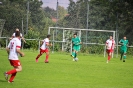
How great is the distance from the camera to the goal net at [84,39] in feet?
151

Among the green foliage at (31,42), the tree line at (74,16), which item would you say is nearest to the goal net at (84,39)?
the tree line at (74,16)

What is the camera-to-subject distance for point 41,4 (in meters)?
52.0

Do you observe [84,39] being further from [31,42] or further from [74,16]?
[31,42]

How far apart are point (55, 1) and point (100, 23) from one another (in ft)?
19.7

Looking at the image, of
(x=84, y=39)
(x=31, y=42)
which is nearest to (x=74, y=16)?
(x=84, y=39)

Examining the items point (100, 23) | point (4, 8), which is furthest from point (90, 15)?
point (4, 8)

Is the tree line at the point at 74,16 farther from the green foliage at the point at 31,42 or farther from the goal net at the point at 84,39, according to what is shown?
the goal net at the point at 84,39

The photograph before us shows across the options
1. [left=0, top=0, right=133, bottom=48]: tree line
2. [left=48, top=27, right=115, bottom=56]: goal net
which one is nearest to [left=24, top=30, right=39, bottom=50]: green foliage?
[left=0, top=0, right=133, bottom=48]: tree line

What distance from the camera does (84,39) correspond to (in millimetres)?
47188

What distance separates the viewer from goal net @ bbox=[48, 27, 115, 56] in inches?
1813

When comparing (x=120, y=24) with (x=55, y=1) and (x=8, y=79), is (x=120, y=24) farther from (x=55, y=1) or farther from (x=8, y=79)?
(x=8, y=79)

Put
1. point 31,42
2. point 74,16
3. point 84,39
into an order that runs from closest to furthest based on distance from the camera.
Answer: point 84,39 < point 31,42 < point 74,16

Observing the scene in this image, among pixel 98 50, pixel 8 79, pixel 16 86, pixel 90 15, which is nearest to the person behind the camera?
pixel 16 86

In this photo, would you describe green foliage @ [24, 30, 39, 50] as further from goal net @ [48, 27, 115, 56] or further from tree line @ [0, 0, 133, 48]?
goal net @ [48, 27, 115, 56]
